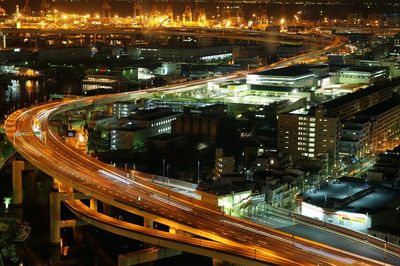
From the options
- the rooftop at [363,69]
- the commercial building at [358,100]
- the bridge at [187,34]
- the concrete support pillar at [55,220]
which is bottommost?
the concrete support pillar at [55,220]

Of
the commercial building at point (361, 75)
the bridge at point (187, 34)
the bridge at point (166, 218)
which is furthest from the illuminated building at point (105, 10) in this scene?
the bridge at point (166, 218)

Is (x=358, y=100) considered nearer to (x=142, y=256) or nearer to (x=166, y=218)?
(x=166, y=218)

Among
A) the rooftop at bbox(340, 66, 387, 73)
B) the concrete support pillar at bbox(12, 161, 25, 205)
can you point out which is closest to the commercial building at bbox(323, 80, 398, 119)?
the rooftop at bbox(340, 66, 387, 73)

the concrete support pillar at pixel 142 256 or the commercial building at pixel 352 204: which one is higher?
the commercial building at pixel 352 204

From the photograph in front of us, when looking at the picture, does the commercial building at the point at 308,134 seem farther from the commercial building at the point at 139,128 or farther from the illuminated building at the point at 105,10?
the illuminated building at the point at 105,10

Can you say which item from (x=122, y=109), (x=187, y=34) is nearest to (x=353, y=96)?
(x=122, y=109)

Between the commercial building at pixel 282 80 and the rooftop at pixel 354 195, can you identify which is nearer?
the rooftop at pixel 354 195
